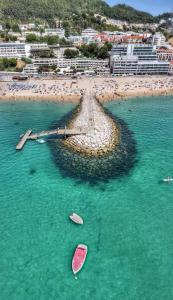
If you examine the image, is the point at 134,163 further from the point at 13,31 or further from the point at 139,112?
the point at 13,31

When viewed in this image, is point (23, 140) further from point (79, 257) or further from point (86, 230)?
point (79, 257)

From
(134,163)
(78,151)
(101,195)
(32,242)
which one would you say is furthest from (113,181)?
(32,242)

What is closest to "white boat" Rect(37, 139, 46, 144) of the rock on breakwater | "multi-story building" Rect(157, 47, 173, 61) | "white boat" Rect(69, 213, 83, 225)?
the rock on breakwater

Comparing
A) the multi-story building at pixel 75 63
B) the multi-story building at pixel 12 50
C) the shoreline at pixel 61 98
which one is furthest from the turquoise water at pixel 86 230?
the multi-story building at pixel 12 50

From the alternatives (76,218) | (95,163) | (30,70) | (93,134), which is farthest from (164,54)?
(76,218)

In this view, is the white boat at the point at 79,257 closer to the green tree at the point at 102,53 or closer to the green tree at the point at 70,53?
the green tree at the point at 70,53

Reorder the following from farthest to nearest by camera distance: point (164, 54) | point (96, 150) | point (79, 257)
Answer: point (164, 54)
point (96, 150)
point (79, 257)

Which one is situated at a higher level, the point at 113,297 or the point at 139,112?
the point at 139,112
